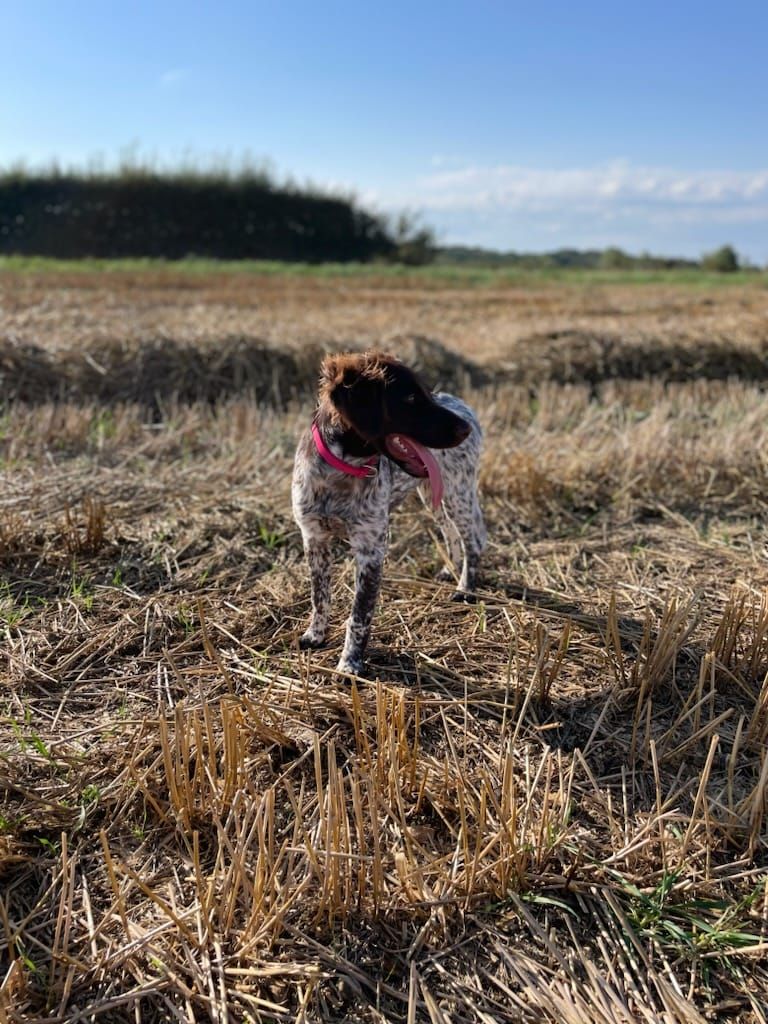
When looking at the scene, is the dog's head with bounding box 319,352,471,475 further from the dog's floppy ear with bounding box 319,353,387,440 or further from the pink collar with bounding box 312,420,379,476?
the pink collar with bounding box 312,420,379,476

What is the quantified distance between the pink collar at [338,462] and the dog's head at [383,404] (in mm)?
148

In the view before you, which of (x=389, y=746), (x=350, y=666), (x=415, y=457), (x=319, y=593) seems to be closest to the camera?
(x=389, y=746)

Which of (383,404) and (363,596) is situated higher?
(383,404)

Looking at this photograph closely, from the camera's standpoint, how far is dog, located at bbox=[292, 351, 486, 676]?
3.18m

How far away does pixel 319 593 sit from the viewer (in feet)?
12.6

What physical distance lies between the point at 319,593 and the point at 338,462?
76 cm

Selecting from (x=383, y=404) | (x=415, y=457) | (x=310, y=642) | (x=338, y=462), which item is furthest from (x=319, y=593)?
(x=383, y=404)

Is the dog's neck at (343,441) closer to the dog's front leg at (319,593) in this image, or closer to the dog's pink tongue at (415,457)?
the dog's pink tongue at (415,457)

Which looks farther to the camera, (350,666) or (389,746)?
(350,666)

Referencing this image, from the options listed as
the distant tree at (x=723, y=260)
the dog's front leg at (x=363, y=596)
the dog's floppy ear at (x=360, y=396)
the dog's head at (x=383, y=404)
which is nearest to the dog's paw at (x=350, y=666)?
the dog's front leg at (x=363, y=596)

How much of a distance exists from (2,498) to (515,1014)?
4332 millimetres

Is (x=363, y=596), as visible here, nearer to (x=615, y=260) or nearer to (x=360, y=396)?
(x=360, y=396)

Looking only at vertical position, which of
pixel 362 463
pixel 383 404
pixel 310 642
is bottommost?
pixel 310 642

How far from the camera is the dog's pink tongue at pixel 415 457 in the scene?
10.8 ft
